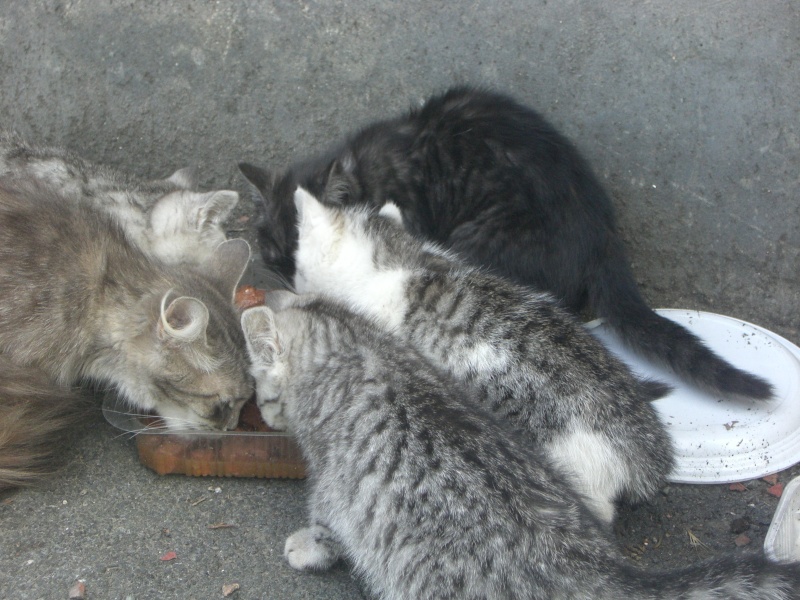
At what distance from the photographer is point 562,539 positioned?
2.61 m

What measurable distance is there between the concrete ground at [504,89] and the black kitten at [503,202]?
36 centimetres

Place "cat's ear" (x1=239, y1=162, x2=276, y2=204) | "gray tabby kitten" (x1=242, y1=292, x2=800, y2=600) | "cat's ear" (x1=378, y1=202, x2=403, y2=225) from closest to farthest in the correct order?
"gray tabby kitten" (x1=242, y1=292, x2=800, y2=600), "cat's ear" (x1=378, y1=202, x2=403, y2=225), "cat's ear" (x1=239, y1=162, x2=276, y2=204)

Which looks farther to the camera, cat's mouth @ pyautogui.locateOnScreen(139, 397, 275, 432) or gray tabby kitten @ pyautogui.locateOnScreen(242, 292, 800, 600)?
cat's mouth @ pyautogui.locateOnScreen(139, 397, 275, 432)

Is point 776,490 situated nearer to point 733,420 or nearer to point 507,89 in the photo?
point 733,420

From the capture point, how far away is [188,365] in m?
3.39

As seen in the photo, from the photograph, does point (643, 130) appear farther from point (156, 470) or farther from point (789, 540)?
point (156, 470)

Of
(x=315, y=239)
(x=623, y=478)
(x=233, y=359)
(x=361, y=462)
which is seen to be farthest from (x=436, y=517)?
(x=315, y=239)

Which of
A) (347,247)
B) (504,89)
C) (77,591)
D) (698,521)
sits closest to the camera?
(77,591)

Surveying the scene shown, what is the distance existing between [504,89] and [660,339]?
187 cm

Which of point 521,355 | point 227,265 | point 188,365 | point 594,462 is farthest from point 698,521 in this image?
point 227,265

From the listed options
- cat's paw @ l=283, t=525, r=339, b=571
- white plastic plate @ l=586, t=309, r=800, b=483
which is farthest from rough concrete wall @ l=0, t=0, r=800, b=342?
cat's paw @ l=283, t=525, r=339, b=571

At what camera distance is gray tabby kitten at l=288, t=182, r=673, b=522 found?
10.6 feet

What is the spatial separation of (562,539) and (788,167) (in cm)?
297

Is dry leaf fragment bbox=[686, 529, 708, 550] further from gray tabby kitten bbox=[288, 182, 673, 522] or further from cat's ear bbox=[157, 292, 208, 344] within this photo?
cat's ear bbox=[157, 292, 208, 344]
